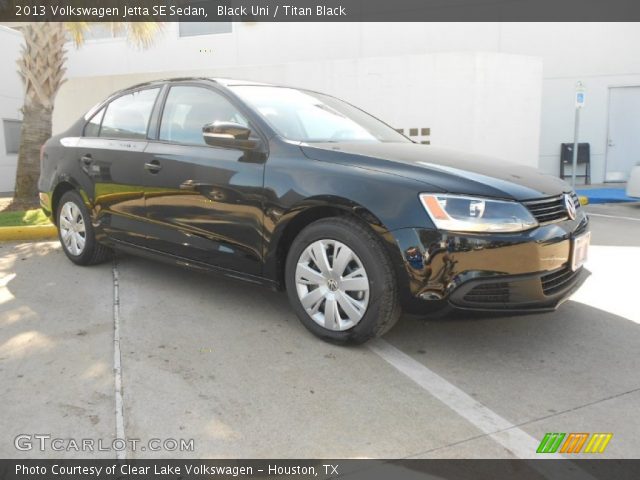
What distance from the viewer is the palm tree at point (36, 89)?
912 cm

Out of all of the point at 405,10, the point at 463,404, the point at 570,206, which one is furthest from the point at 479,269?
the point at 405,10

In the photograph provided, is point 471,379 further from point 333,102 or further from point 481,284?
point 333,102

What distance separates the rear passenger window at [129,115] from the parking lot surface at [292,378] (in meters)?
1.30

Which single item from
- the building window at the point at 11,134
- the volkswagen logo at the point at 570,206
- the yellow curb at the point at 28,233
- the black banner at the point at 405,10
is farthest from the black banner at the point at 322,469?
the building window at the point at 11,134

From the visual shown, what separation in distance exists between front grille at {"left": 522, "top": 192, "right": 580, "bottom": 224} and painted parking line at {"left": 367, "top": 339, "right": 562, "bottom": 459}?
3.32 feet

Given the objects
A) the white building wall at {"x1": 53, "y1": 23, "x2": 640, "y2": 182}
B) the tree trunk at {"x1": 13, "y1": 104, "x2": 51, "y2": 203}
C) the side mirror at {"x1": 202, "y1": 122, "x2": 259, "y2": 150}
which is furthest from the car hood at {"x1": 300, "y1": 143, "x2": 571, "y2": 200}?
the white building wall at {"x1": 53, "y1": 23, "x2": 640, "y2": 182}

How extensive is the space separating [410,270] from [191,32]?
554 inches

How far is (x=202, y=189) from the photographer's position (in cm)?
375

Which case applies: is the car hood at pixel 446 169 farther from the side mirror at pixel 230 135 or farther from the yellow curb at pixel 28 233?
the yellow curb at pixel 28 233

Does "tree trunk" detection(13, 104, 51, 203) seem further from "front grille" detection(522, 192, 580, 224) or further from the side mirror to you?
"front grille" detection(522, 192, 580, 224)

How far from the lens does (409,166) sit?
10.1ft

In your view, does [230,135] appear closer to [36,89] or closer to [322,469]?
[322,469]

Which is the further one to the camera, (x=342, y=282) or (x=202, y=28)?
(x=202, y=28)

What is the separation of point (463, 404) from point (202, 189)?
216cm
